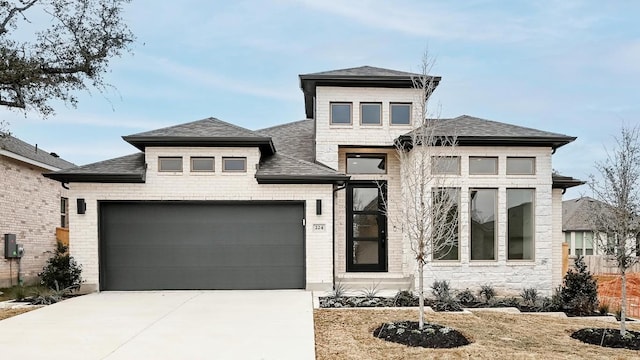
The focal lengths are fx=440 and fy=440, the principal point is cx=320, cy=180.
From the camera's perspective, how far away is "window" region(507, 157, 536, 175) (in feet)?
37.7

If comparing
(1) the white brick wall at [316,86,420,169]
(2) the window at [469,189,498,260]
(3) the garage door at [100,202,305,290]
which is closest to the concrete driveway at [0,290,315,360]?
(3) the garage door at [100,202,305,290]

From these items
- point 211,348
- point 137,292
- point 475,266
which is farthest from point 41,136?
point 475,266

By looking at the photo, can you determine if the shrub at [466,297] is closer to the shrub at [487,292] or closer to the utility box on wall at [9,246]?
the shrub at [487,292]

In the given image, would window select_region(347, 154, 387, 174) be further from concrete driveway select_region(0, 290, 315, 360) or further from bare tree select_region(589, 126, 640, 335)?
bare tree select_region(589, 126, 640, 335)

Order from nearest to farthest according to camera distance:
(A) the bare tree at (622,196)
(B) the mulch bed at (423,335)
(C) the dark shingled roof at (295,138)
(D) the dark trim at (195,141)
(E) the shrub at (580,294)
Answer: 1. (B) the mulch bed at (423,335)
2. (A) the bare tree at (622,196)
3. (E) the shrub at (580,294)
4. (D) the dark trim at (195,141)
5. (C) the dark shingled roof at (295,138)

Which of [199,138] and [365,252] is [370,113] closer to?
[365,252]

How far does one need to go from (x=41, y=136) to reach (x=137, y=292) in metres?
10.4

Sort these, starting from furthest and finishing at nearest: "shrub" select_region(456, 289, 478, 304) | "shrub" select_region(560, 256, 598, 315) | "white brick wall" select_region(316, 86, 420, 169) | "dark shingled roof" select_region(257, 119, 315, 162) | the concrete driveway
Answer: "dark shingled roof" select_region(257, 119, 315, 162), "white brick wall" select_region(316, 86, 420, 169), "shrub" select_region(456, 289, 478, 304), "shrub" select_region(560, 256, 598, 315), the concrete driveway

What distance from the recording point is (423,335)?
6.61 metres

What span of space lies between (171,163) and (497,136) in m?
8.31

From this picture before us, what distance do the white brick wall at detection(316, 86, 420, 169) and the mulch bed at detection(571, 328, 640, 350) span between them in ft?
22.3

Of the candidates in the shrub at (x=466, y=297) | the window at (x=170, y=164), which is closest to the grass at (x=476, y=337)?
the shrub at (x=466, y=297)

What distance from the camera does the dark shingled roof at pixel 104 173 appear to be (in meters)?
10.7

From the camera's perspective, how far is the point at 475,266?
11.2 m
